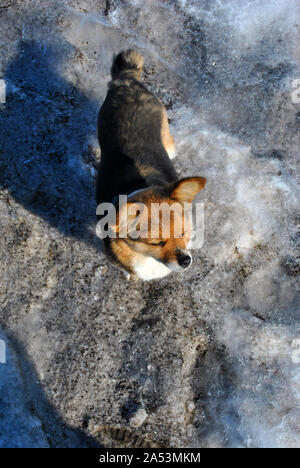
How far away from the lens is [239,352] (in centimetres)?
391

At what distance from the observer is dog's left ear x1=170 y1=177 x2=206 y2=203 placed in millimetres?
2452

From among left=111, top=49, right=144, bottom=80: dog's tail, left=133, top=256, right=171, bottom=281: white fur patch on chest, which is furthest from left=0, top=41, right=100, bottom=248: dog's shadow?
left=133, top=256, right=171, bottom=281: white fur patch on chest

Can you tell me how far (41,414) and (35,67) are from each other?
4.09 metres

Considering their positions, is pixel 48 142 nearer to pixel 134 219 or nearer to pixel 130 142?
pixel 130 142

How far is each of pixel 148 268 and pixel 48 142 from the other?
208 cm

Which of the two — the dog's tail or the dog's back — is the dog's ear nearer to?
the dog's back

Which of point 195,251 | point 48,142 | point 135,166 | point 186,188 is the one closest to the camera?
point 186,188

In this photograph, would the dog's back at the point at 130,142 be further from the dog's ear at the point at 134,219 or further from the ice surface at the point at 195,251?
the ice surface at the point at 195,251

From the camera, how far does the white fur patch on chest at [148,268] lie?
10.9ft

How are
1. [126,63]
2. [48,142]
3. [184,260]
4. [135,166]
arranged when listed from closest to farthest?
[184,260], [135,166], [126,63], [48,142]

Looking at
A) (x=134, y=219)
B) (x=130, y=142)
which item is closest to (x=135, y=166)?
(x=130, y=142)

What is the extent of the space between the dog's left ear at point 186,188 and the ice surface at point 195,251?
1509 millimetres

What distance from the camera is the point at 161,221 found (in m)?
2.63

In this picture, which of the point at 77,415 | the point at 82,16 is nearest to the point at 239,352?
the point at 77,415
